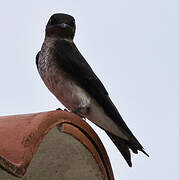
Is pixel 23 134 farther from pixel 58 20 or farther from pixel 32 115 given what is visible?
pixel 58 20

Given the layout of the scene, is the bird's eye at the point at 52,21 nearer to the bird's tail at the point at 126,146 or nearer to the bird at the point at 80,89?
the bird at the point at 80,89

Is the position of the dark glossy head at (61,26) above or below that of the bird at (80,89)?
above

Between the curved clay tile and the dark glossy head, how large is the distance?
7.92 feet

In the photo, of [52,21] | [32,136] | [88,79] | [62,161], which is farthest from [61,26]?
[32,136]

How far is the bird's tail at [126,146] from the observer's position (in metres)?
3.85

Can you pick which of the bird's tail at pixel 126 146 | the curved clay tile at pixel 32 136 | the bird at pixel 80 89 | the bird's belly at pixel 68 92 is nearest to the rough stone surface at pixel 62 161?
the curved clay tile at pixel 32 136

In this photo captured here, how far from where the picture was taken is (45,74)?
A: 4.33 metres

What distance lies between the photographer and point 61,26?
501 cm

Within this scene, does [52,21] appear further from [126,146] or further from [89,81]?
[126,146]

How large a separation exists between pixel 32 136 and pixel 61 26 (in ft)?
9.70

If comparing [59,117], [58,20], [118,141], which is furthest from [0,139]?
[58,20]

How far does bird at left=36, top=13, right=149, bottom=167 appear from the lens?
4.21m

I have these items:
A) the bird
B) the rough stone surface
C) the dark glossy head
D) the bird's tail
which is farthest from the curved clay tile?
the dark glossy head

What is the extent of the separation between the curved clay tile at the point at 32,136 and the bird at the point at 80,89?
144cm
